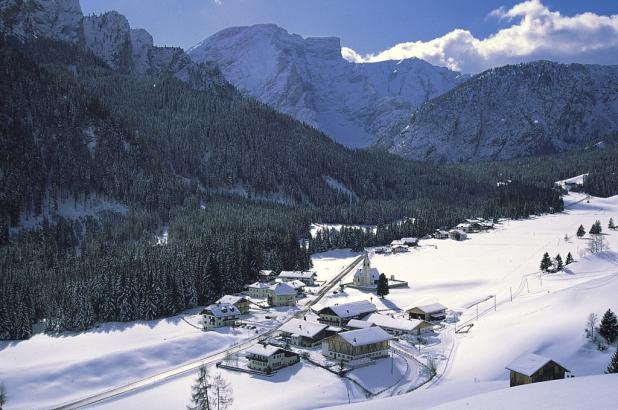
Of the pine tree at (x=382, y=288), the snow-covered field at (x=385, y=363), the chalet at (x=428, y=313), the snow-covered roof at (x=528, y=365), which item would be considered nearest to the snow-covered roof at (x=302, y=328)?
the snow-covered field at (x=385, y=363)

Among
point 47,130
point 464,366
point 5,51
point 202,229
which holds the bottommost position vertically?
point 464,366

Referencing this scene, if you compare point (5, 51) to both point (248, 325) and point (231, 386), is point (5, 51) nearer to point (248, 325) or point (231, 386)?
point (248, 325)

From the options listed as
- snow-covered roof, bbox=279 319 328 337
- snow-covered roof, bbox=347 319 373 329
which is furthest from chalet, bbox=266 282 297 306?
snow-covered roof, bbox=347 319 373 329

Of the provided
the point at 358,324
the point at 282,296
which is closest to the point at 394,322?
the point at 358,324

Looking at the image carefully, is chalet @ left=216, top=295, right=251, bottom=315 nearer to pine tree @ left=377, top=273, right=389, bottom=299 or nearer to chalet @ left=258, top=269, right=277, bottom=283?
chalet @ left=258, top=269, right=277, bottom=283

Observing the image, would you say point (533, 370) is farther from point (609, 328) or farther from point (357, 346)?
point (357, 346)

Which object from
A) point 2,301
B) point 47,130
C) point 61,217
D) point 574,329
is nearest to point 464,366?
point 574,329
